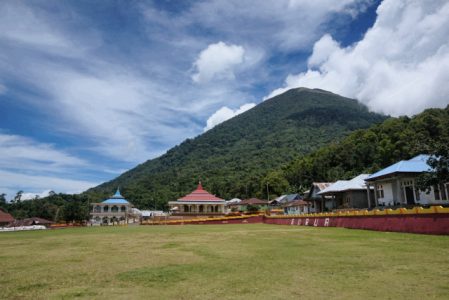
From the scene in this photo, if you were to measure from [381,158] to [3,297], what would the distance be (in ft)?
241

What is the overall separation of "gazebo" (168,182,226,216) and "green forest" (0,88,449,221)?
22.9m

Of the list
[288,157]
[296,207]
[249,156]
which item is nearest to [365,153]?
[296,207]

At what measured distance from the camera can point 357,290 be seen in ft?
17.2

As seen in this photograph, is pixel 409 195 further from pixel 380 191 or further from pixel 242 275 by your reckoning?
pixel 242 275

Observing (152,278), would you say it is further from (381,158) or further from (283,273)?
(381,158)

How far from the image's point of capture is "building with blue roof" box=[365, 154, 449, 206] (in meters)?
26.2

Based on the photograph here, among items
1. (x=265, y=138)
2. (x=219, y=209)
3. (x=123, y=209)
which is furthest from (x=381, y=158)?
(x=265, y=138)

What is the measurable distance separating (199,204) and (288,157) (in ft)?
280

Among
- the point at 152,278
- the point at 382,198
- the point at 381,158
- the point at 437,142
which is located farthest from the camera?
the point at 381,158

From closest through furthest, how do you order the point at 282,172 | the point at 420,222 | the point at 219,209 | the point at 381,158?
the point at 420,222
the point at 219,209
the point at 381,158
the point at 282,172

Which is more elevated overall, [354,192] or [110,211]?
[354,192]

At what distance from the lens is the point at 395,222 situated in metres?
15.8

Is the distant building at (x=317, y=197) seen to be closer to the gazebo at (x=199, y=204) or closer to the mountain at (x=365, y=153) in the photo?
the gazebo at (x=199, y=204)

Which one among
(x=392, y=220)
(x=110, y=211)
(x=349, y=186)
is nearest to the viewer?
(x=392, y=220)
